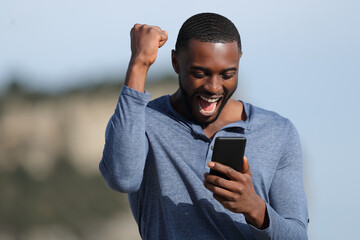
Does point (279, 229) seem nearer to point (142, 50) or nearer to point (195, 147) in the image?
point (195, 147)

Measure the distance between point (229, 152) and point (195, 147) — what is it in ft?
1.56

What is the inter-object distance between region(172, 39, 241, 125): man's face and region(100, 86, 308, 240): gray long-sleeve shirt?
0.43ft

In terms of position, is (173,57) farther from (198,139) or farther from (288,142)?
(288,142)

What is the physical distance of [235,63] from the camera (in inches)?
140

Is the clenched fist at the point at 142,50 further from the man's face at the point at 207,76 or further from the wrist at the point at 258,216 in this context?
the wrist at the point at 258,216

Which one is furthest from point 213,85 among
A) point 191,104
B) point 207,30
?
point 207,30

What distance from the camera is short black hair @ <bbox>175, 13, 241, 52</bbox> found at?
357cm

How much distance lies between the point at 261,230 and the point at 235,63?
960mm

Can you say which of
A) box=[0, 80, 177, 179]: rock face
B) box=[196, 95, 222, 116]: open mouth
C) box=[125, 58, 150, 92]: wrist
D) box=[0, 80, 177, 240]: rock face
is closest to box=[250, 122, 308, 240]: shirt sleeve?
box=[196, 95, 222, 116]: open mouth

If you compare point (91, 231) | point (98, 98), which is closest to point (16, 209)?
point (91, 231)

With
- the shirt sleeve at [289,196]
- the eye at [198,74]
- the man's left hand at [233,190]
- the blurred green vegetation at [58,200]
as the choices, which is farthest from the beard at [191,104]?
the blurred green vegetation at [58,200]

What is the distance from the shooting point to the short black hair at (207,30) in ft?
11.7

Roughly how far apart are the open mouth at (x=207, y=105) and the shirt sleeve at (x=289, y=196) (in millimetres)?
486

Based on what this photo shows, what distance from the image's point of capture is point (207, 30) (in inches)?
142
